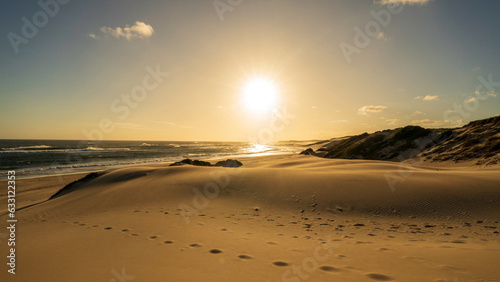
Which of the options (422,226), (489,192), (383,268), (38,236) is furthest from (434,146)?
(38,236)

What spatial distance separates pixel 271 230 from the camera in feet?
17.9

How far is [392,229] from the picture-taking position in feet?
17.9

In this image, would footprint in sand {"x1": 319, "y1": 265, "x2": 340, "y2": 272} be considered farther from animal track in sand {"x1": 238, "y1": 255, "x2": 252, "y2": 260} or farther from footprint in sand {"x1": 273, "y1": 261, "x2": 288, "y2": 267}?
animal track in sand {"x1": 238, "y1": 255, "x2": 252, "y2": 260}

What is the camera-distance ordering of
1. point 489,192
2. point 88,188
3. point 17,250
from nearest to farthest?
point 17,250, point 489,192, point 88,188

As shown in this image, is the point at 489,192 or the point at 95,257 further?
the point at 489,192

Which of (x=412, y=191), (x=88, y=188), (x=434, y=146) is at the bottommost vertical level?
(x=88, y=188)

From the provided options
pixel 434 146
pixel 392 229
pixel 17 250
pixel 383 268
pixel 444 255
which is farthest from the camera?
pixel 434 146

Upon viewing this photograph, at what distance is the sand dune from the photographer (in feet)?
10.5

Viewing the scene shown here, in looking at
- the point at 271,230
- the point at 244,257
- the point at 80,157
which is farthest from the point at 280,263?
the point at 80,157

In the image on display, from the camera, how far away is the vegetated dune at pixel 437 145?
15.1 m

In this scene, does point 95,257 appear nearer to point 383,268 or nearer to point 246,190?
point 383,268

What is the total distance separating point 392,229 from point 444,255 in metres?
1.92

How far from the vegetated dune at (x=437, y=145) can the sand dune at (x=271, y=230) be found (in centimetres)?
1017

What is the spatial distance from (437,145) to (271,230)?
21449mm
